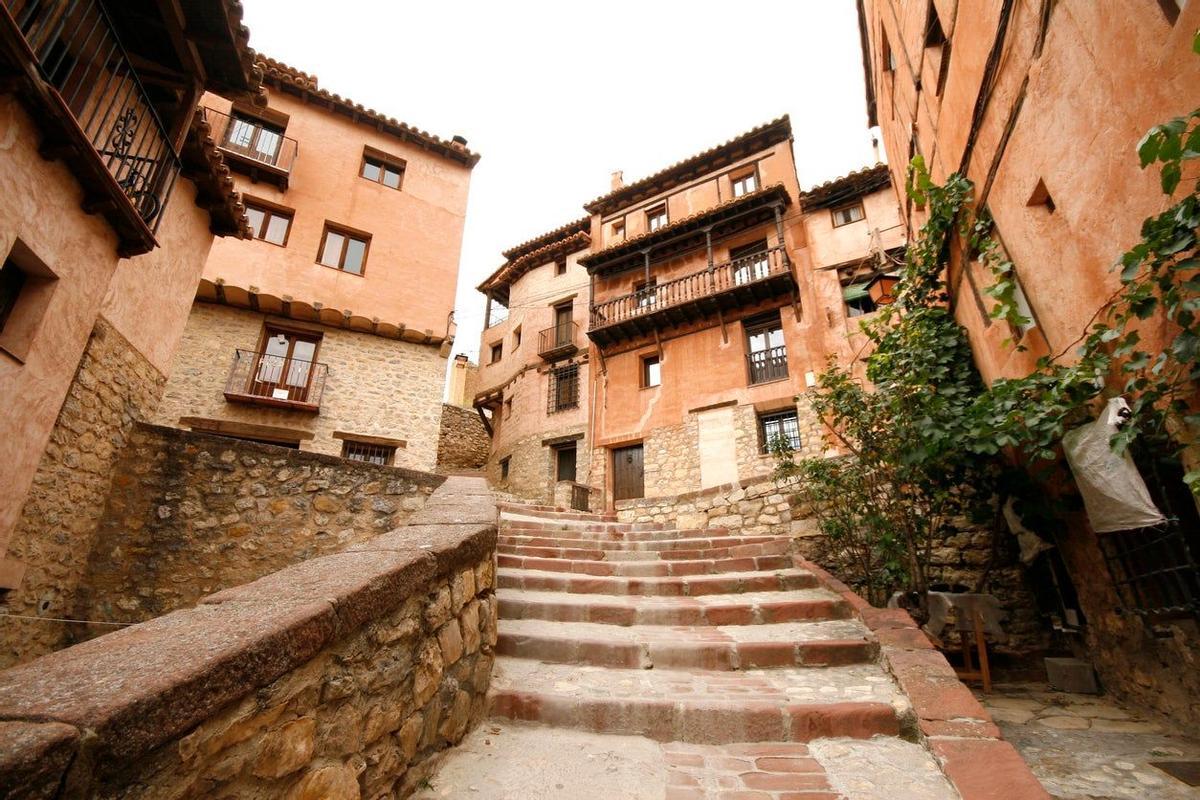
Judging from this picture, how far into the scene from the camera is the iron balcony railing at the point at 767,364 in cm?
1249

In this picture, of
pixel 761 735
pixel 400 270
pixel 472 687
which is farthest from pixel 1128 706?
pixel 400 270

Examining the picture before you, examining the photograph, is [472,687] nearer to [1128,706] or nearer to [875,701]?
[875,701]

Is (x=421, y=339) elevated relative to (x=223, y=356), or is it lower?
elevated

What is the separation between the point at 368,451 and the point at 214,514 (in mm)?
5556

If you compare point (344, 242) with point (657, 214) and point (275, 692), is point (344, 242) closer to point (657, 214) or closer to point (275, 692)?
point (657, 214)

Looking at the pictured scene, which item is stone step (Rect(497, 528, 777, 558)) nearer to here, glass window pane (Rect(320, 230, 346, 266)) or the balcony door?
the balcony door

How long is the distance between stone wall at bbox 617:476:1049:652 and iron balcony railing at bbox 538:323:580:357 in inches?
373

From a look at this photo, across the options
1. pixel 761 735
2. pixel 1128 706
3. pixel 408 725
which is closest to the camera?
pixel 408 725

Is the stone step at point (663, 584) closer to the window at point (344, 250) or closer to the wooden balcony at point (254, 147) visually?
the window at point (344, 250)

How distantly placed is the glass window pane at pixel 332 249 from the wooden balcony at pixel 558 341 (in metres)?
6.55

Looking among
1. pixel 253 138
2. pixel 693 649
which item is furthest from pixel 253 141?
pixel 693 649

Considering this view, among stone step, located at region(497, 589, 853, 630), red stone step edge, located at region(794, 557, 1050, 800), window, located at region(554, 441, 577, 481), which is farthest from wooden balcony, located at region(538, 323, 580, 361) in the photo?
red stone step edge, located at region(794, 557, 1050, 800)

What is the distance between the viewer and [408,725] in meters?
2.01

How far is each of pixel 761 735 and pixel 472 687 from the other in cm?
146
